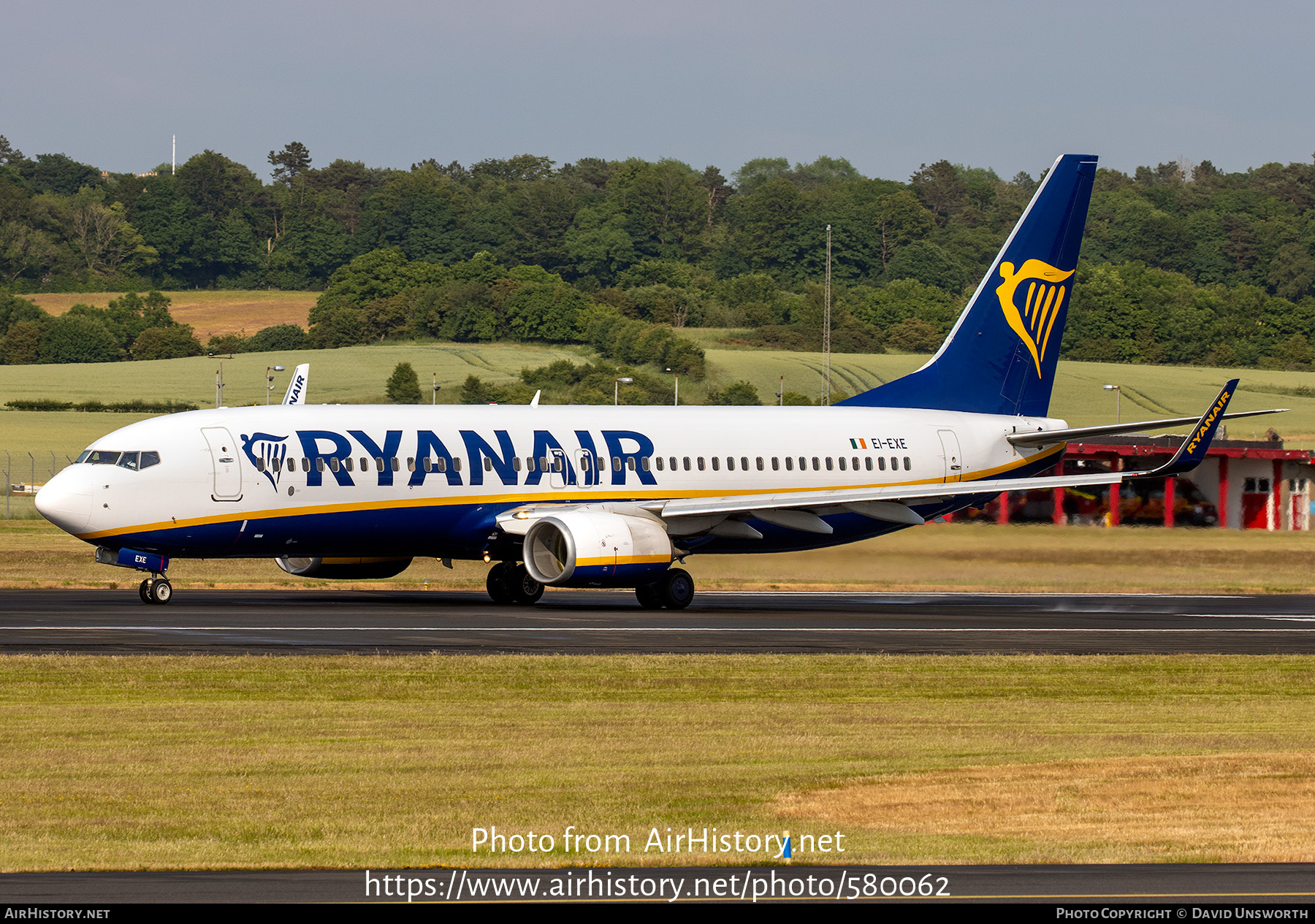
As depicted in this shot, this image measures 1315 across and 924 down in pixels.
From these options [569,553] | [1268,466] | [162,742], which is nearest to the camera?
[162,742]

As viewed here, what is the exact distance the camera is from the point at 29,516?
68812 mm

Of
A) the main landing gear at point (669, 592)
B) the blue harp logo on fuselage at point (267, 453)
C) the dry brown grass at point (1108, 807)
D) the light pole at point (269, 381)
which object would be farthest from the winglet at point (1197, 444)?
the light pole at point (269, 381)

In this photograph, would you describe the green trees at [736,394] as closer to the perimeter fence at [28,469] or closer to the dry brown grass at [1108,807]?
the perimeter fence at [28,469]

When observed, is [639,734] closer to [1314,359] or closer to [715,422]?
[715,422]

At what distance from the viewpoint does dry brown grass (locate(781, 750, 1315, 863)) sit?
13289mm

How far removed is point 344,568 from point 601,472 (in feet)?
20.5

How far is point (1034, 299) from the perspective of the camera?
4584 centimetres

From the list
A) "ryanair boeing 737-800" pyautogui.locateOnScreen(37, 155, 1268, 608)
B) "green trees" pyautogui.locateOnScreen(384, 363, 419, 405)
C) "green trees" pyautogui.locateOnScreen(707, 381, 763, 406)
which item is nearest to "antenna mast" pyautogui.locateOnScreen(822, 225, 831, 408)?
"ryanair boeing 737-800" pyautogui.locateOnScreen(37, 155, 1268, 608)

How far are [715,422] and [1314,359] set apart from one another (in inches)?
5753

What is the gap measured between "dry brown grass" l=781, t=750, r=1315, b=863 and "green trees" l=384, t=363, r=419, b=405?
101 m

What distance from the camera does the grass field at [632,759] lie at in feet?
43.8

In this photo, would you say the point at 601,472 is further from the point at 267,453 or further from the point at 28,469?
the point at 28,469

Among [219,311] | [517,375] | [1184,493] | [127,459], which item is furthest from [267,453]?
[219,311]
